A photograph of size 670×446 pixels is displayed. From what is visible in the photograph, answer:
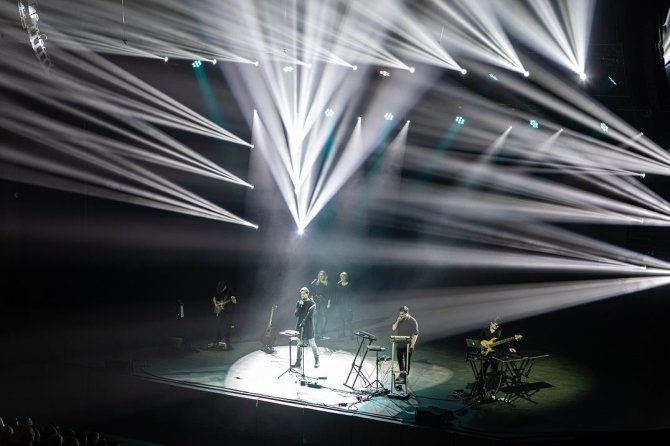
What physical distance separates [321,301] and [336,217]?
9.65 ft

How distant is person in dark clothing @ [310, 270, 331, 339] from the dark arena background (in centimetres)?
7

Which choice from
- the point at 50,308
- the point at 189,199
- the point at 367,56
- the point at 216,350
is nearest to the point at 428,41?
the point at 367,56

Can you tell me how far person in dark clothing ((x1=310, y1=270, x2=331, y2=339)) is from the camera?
48.6 ft

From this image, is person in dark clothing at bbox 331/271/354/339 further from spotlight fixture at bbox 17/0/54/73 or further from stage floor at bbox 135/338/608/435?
spotlight fixture at bbox 17/0/54/73

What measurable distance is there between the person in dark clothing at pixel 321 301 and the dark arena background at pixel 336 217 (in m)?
0.07

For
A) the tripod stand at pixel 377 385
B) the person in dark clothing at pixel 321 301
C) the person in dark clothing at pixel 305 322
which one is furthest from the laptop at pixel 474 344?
the person in dark clothing at pixel 321 301

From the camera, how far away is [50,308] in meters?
14.0

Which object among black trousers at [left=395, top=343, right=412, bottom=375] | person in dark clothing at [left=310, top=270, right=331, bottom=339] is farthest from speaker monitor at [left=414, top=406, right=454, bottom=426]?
person in dark clothing at [left=310, top=270, right=331, bottom=339]

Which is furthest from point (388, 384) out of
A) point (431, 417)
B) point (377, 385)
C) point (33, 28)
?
point (33, 28)

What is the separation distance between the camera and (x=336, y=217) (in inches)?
673

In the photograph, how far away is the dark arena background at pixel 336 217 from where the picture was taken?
10.6 m

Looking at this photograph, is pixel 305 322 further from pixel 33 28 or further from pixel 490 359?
pixel 33 28

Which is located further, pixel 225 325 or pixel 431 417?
pixel 225 325

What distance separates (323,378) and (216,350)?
2.92 metres
